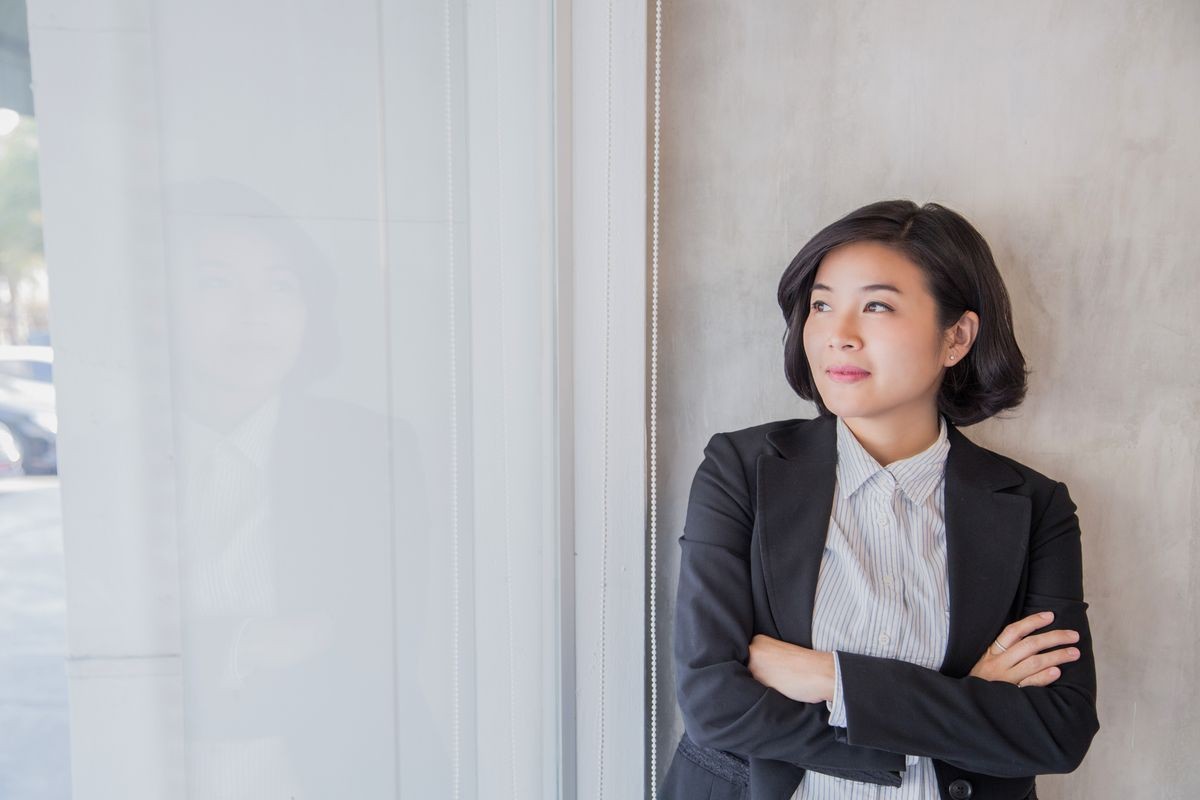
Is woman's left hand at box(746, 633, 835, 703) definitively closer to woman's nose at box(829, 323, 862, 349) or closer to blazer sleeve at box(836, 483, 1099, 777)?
blazer sleeve at box(836, 483, 1099, 777)

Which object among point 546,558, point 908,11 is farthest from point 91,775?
point 908,11

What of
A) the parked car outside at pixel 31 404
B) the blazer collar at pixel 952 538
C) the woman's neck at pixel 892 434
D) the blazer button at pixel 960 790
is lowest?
the blazer button at pixel 960 790

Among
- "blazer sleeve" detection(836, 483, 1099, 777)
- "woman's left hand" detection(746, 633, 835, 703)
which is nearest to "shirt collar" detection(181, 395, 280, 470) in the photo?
"woman's left hand" detection(746, 633, 835, 703)

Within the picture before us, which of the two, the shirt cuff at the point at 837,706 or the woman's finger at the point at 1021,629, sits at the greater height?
the woman's finger at the point at 1021,629

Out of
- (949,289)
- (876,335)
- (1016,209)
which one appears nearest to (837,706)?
(876,335)

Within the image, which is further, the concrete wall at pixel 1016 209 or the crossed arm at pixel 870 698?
the concrete wall at pixel 1016 209

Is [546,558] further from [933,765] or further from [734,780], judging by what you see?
[933,765]

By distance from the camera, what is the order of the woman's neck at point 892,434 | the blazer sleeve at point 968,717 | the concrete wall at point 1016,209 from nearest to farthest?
the blazer sleeve at point 968,717 → the woman's neck at point 892,434 → the concrete wall at point 1016,209

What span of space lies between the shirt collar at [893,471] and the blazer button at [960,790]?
44cm

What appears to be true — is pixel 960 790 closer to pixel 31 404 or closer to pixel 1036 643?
pixel 1036 643

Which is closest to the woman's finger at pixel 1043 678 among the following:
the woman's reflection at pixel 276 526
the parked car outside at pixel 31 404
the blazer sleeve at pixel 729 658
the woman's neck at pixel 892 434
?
the blazer sleeve at pixel 729 658

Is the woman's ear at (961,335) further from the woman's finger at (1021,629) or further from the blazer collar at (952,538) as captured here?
the woman's finger at (1021,629)

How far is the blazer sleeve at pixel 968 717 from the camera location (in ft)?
3.79

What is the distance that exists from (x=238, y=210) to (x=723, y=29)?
3.32ft
